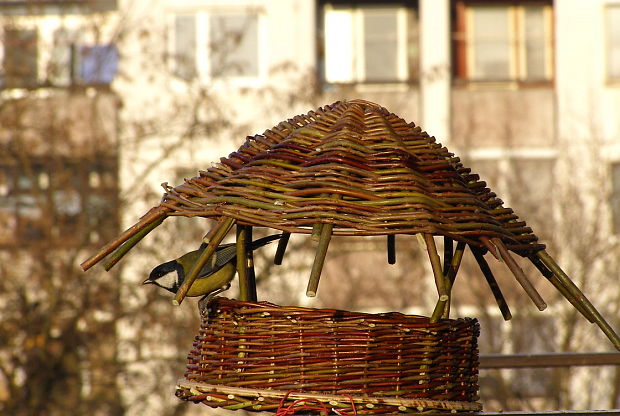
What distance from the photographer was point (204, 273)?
6.37 ft

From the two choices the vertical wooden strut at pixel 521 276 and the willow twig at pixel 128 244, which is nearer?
the vertical wooden strut at pixel 521 276

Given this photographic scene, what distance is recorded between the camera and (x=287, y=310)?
1.73m

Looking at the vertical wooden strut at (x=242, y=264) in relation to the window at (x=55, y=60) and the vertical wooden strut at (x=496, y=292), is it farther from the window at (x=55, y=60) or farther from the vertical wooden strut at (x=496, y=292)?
the window at (x=55, y=60)

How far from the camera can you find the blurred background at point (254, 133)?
937 centimetres

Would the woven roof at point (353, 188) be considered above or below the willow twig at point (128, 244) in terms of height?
above

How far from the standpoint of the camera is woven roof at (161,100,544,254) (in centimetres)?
168

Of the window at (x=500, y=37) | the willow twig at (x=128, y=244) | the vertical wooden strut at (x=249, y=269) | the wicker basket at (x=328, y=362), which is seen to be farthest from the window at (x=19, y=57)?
the wicker basket at (x=328, y=362)

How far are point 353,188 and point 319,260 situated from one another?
0.17 meters

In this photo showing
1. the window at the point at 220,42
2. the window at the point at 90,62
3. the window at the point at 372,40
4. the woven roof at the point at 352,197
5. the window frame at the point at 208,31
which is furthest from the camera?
the window at the point at 372,40

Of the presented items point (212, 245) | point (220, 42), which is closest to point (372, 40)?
point (220, 42)

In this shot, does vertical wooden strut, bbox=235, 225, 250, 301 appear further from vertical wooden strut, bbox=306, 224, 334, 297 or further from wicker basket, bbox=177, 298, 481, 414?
vertical wooden strut, bbox=306, 224, 334, 297

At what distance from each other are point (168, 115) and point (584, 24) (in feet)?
19.5

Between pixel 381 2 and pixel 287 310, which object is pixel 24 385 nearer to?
pixel 381 2

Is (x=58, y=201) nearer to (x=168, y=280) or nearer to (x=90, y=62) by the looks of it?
(x=90, y=62)
